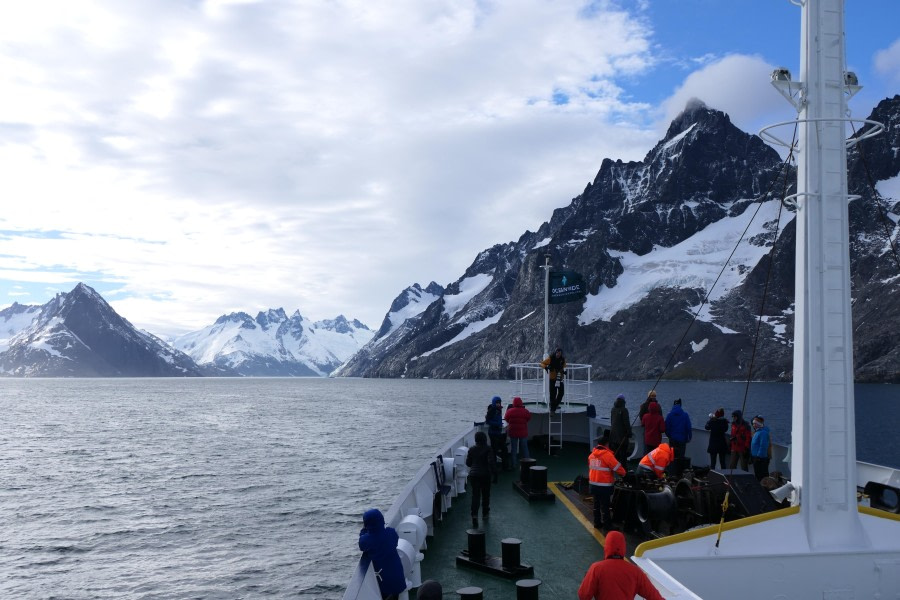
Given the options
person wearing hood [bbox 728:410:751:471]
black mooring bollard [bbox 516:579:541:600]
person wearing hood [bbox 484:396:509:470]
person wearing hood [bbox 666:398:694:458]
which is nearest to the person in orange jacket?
black mooring bollard [bbox 516:579:541:600]

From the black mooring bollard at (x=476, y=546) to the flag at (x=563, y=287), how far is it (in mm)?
15203

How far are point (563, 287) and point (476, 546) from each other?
15.7 metres

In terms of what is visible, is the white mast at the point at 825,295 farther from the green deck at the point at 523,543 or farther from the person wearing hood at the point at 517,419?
the person wearing hood at the point at 517,419

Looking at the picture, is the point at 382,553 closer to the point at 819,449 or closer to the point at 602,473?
the point at 602,473

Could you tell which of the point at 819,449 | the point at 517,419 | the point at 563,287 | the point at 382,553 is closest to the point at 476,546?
the point at 382,553

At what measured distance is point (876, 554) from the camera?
874 cm

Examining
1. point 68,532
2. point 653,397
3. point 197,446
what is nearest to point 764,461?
point 653,397

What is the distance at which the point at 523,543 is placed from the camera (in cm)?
1270

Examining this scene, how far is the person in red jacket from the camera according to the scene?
22.4 ft

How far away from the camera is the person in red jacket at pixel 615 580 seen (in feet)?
22.4

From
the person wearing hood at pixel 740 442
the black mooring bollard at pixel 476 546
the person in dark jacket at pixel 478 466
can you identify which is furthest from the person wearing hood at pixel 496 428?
the black mooring bollard at pixel 476 546

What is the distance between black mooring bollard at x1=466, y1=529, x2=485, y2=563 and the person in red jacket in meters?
4.66

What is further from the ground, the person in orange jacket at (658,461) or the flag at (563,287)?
the flag at (563,287)

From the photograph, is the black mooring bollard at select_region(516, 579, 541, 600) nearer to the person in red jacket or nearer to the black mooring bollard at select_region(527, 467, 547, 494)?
the person in red jacket
